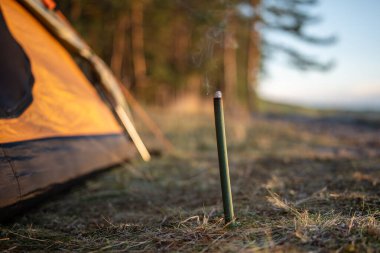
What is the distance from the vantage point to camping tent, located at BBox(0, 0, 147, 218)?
204cm

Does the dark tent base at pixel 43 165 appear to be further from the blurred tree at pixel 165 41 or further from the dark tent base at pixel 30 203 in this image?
the blurred tree at pixel 165 41

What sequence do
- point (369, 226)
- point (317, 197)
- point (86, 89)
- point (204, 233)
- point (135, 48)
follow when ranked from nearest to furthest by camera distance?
point (369, 226) → point (204, 233) → point (317, 197) → point (86, 89) → point (135, 48)

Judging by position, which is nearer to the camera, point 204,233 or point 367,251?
point 367,251

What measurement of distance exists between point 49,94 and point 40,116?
0.30m

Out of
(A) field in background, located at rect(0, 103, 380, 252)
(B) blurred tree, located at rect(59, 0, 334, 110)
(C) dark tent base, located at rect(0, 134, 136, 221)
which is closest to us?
(A) field in background, located at rect(0, 103, 380, 252)

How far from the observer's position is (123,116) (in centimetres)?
396

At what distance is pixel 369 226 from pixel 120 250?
1282 millimetres

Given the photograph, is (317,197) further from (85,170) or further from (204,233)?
(85,170)

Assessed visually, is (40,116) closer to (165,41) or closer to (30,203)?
(30,203)

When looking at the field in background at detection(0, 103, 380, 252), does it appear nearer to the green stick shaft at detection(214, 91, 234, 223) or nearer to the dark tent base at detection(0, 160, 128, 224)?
the dark tent base at detection(0, 160, 128, 224)

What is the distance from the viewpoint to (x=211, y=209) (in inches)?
87.7

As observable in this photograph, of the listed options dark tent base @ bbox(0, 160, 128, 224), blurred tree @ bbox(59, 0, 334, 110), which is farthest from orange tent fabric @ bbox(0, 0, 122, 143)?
blurred tree @ bbox(59, 0, 334, 110)

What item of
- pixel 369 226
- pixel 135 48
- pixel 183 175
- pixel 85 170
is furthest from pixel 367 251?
pixel 135 48

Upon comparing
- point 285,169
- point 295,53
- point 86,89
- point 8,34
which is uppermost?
point 295,53
